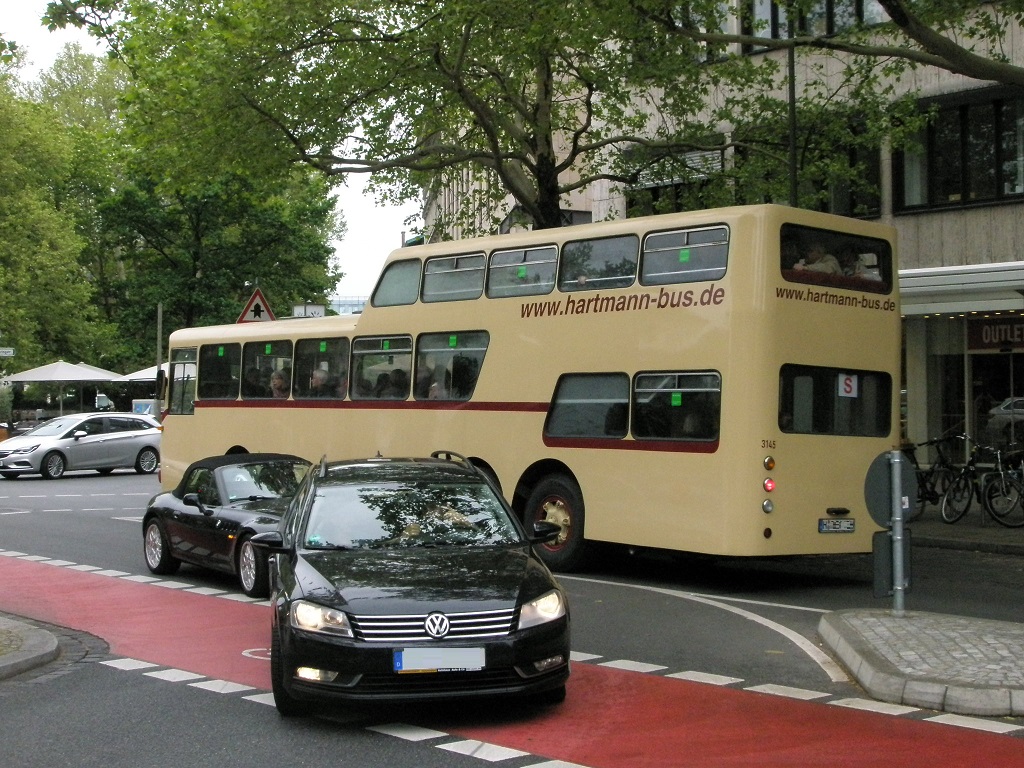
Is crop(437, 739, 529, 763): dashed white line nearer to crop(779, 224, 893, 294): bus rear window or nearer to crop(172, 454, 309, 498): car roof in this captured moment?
crop(779, 224, 893, 294): bus rear window

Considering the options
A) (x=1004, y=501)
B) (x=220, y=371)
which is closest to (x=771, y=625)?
(x=1004, y=501)

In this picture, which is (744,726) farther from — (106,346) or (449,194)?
(106,346)

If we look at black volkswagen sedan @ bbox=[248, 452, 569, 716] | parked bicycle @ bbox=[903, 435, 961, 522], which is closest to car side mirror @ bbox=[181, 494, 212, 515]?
black volkswagen sedan @ bbox=[248, 452, 569, 716]

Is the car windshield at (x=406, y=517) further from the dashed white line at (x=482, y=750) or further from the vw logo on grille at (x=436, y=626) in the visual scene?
the dashed white line at (x=482, y=750)

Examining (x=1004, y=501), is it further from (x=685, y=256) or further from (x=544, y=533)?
(x=544, y=533)

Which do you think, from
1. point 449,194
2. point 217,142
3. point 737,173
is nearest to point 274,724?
point 217,142

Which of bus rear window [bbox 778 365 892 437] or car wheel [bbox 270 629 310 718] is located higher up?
bus rear window [bbox 778 365 892 437]

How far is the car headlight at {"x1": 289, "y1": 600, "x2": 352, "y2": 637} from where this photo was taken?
7.72m

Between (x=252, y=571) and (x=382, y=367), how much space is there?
207 inches

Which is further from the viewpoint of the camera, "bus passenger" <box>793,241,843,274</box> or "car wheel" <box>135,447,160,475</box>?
"car wheel" <box>135,447,160,475</box>

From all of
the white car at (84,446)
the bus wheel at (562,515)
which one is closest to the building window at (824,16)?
the bus wheel at (562,515)

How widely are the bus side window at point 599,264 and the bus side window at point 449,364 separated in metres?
1.48

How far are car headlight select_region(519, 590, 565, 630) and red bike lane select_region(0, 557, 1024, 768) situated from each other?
0.56 meters

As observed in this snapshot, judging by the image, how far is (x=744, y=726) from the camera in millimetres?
7836
